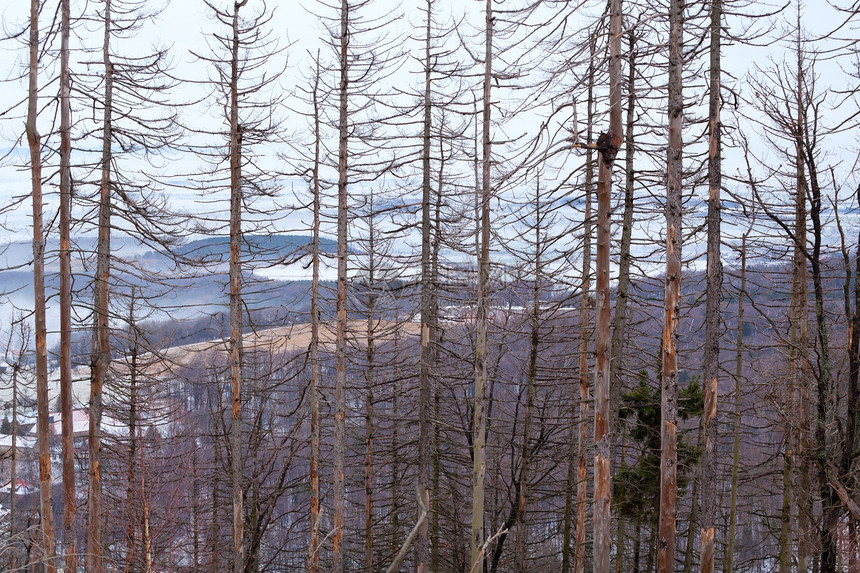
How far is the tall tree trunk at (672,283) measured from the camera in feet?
29.9

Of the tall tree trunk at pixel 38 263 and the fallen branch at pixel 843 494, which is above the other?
the tall tree trunk at pixel 38 263

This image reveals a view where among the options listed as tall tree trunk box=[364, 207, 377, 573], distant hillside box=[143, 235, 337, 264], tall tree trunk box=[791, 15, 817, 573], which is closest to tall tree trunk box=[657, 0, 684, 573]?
tall tree trunk box=[791, 15, 817, 573]

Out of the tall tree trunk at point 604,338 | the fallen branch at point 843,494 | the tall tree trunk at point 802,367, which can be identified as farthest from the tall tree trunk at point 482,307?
the fallen branch at point 843,494

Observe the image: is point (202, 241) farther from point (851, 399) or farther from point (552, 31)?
point (851, 399)

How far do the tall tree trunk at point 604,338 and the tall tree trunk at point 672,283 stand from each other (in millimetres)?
786

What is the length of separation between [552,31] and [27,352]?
20.6m

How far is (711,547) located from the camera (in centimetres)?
968

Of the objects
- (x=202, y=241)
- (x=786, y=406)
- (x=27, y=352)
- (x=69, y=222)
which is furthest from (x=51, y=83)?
(x=786, y=406)

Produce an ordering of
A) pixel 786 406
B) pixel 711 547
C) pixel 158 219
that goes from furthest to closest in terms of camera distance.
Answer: pixel 158 219 → pixel 786 406 → pixel 711 547

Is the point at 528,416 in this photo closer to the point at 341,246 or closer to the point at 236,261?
the point at 341,246

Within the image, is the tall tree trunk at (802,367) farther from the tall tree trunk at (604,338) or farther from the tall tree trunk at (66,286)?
the tall tree trunk at (66,286)

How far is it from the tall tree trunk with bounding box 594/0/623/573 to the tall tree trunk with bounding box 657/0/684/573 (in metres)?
0.79

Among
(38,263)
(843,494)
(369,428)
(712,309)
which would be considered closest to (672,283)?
(712,309)

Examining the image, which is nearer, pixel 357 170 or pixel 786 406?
pixel 786 406
